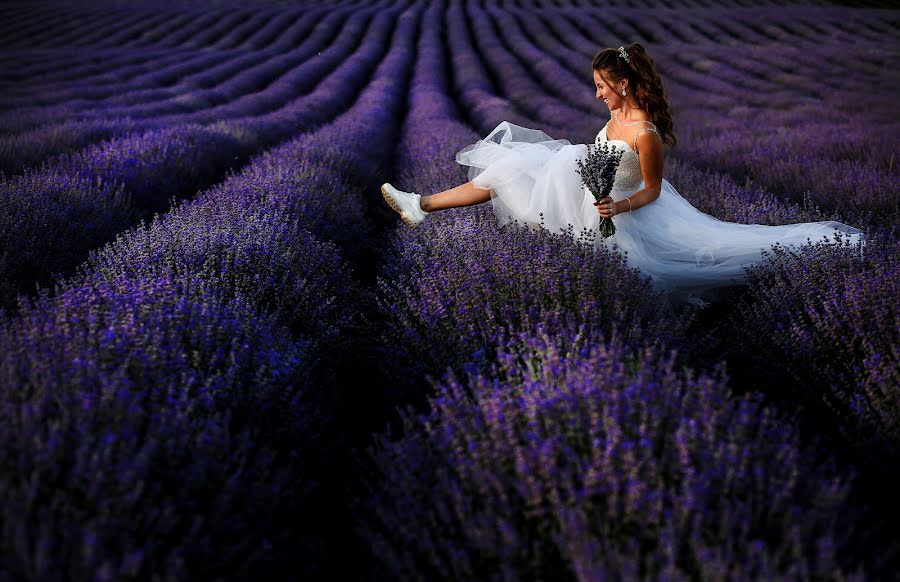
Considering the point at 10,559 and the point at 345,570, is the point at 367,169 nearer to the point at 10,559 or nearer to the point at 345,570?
the point at 345,570

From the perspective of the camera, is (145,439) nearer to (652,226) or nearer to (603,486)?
(603,486)

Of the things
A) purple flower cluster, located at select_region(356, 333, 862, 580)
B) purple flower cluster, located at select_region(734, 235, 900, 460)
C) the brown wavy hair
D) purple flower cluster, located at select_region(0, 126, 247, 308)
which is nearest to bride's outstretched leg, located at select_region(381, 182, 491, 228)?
the brown wavy hair

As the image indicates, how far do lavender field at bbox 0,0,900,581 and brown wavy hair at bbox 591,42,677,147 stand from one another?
2.44ft

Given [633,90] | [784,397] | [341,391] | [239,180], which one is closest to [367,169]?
[239,180]

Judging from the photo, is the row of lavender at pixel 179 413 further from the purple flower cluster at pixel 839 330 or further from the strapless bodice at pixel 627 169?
the purple flower cluster at pixel 839 330

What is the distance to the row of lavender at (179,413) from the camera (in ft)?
Answer: 3.16

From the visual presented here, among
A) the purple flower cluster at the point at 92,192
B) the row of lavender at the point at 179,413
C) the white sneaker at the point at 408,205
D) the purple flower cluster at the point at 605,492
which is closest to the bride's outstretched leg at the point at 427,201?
the white sneaker at the point at 408,205

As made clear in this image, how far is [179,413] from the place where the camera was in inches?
47.4

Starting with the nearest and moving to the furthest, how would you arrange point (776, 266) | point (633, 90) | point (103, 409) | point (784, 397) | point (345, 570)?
point (103, 409) → point (345, 570) → point (784, 397) → point (776, 266) → point (633, 90)

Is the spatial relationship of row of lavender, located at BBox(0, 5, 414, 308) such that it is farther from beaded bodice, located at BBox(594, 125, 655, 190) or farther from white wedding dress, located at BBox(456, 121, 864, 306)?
beaded bodice, located at BBox(594, 125, 655, 190)

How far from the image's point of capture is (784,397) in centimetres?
193

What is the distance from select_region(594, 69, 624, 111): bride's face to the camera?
8.23 feet

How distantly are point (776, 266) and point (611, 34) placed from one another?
16395 millimetres

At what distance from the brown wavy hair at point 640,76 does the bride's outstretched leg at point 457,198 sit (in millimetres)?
781
